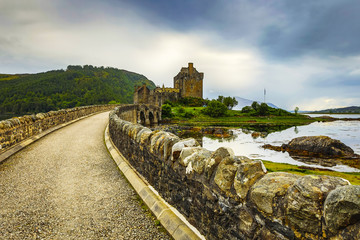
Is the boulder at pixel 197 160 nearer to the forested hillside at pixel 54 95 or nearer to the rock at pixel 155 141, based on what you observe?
the rock at pixel 155 141

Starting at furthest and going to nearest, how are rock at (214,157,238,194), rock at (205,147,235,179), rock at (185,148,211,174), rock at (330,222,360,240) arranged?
rock at (185,148,211,174) → rock at (205,147,235,179) → rock at (214,157,238,194) → rock at (330,222,360,240)

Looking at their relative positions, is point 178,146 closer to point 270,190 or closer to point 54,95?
point 270,190

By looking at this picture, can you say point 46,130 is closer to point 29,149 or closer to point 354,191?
point 29,149

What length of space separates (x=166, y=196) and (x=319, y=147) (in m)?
28.8

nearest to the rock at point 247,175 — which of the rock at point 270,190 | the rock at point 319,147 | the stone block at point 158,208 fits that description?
the rock at point 270,190

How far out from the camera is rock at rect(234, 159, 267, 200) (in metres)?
2.22

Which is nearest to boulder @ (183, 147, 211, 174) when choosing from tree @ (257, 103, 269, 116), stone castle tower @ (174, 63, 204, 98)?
tree @ (257, 103, 269, 116)

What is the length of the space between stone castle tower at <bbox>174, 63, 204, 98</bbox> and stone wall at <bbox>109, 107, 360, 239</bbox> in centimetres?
8753

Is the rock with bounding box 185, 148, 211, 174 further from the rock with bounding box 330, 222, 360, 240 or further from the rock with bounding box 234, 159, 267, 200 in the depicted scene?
the rock with bounding box 330, 222, 360, 240

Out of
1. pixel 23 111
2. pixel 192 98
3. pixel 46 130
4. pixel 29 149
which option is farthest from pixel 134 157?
pixel 23 111

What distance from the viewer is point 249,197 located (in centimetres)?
216

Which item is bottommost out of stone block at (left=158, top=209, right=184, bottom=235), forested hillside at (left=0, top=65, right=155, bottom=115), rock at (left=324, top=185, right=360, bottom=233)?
stone block at (left=158, top=209, right=184, bottom=235)

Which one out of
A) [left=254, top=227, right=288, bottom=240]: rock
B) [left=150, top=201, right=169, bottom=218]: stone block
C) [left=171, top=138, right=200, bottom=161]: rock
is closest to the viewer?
[left=254, top=227, right=288, bottom=240]: rock

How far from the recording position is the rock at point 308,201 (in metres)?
1.64
